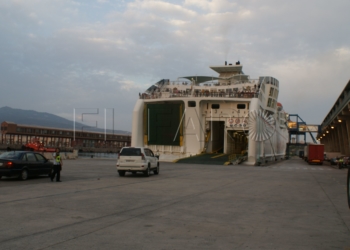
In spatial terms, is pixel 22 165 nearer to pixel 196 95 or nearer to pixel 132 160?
pixel 132 160

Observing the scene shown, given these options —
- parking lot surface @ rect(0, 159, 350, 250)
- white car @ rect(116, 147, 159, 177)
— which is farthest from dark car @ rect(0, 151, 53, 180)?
white car @ rect(116, 147, 159, 177)

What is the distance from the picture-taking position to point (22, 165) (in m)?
16.9

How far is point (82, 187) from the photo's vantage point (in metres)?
14.6

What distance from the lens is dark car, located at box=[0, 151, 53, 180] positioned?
53.3 feet

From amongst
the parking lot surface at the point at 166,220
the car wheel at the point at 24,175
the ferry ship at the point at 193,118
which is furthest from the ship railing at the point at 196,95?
the parking lot surface at the point at 166,220

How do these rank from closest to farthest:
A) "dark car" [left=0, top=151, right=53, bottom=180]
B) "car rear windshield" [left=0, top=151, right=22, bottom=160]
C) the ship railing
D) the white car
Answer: "dark car" [left=0, top=151, right=53, bottom=180] < "car rear windshield" [left=0, top=151, right=22, bottom=160] < the white car < the ship railing

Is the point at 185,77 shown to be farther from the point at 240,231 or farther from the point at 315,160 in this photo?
the point at 240,231

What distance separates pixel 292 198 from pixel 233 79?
43.2 metres

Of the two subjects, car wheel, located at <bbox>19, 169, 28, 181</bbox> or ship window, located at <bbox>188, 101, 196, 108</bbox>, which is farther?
ship window, located at <bbox>188, 101, 196, 108</bbox>

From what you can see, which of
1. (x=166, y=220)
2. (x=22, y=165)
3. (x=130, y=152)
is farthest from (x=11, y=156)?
(x=166, y=220)

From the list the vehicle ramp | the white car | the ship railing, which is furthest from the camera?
the ship railing

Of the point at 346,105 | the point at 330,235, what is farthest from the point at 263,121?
the point at 330,235

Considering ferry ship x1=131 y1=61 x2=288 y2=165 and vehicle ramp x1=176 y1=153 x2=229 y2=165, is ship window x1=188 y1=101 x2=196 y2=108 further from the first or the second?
vehicle ramp x1=176 y1=153 x2=229 y2=165

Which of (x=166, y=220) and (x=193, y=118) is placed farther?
(x=193, y=118)
